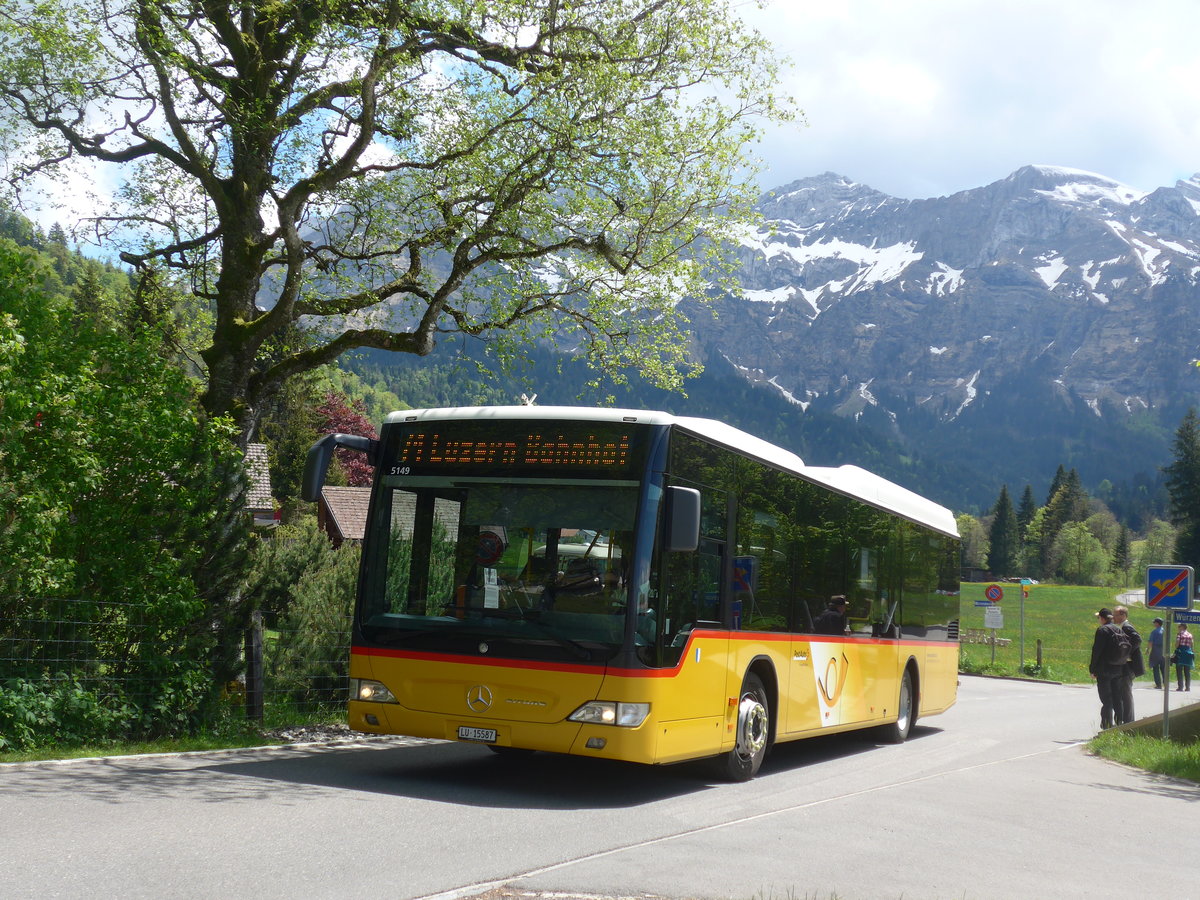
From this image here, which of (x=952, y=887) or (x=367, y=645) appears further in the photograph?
(x=367, y=645)

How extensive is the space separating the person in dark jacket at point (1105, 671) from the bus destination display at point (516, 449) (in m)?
11.3

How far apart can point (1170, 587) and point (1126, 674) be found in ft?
7.04

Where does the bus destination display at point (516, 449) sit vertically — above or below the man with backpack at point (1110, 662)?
above

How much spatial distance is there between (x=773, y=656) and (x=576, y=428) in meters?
3.29

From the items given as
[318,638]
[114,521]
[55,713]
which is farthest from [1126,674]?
[55,713]

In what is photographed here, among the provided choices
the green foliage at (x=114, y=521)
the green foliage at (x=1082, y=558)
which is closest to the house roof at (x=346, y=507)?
the green foliage at (x=114, y=521)

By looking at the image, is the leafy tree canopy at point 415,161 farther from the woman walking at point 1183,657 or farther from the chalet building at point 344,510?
the chalet building at point 344,510

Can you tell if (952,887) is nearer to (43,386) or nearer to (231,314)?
(43,386)

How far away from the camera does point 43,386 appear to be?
10250mm

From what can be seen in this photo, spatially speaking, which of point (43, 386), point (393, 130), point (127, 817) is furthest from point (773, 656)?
point (393, 130)

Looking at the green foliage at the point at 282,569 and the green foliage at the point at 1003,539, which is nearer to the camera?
the green foliage at the point at 282,569

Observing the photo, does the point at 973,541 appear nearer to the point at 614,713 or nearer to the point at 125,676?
the point at 125,676

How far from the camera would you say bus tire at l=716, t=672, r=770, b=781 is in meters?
11.0

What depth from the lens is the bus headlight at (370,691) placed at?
9.91m
